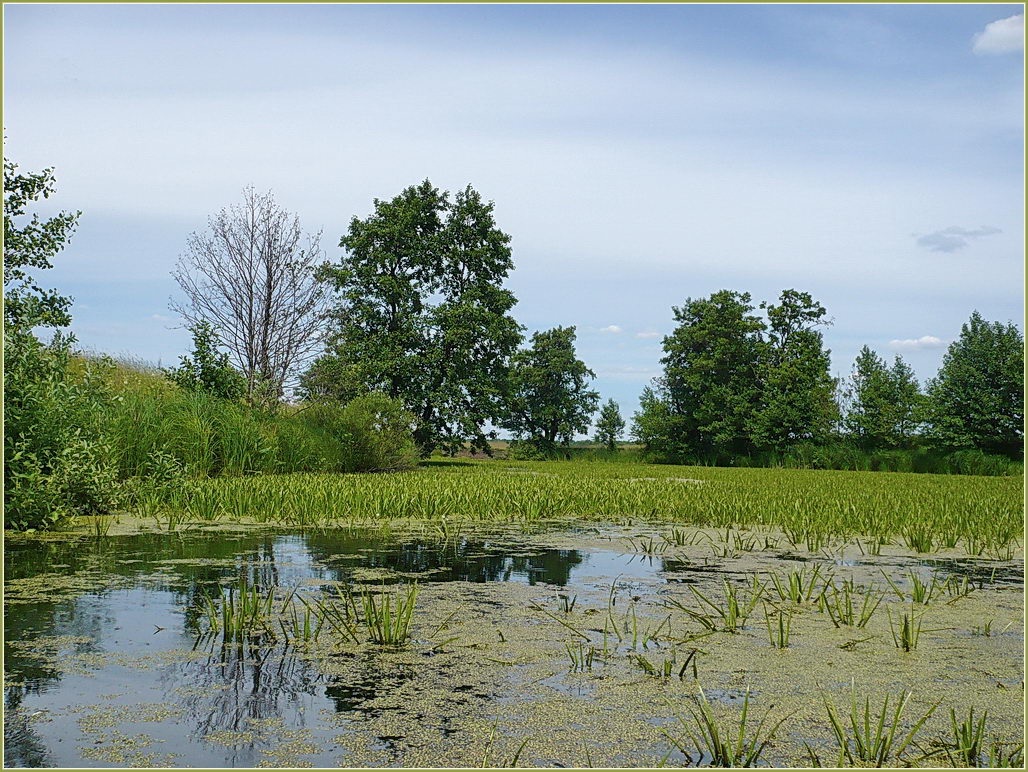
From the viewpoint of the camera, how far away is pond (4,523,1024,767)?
2.72 metres

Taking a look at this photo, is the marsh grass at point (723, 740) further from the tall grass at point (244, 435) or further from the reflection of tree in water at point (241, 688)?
the tall grass at point (244, 435)

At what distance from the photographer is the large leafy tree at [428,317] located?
2425 cm

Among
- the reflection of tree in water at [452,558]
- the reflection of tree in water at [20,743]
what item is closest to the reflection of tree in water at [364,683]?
the reflection of tree in water at [20,743]

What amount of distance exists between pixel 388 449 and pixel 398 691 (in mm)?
14493

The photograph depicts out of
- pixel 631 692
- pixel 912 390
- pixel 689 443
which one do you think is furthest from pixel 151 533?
pixel 912 390

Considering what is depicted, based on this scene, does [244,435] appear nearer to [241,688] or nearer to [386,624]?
[386,624]

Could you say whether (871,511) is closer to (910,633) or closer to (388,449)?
(910,633)

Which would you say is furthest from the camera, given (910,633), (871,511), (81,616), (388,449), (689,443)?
(689,443)

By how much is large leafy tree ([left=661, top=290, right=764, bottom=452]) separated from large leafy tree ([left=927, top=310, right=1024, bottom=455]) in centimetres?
686

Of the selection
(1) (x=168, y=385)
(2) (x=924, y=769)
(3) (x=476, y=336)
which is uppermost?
(3) (x=476, y=336)

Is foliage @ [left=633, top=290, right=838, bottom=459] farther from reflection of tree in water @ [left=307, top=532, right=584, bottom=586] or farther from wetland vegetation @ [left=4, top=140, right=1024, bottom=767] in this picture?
Answer: reflection of tree in water @ [left=307, top=532, right=584, bottom=586]

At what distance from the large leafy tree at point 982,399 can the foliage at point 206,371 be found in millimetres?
25469

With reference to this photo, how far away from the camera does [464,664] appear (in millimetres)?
3607

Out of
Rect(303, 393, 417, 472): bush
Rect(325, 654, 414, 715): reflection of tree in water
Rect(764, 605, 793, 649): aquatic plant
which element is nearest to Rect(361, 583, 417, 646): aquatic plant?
Rect(325, 654, 414, 715): reflection of tree in water
